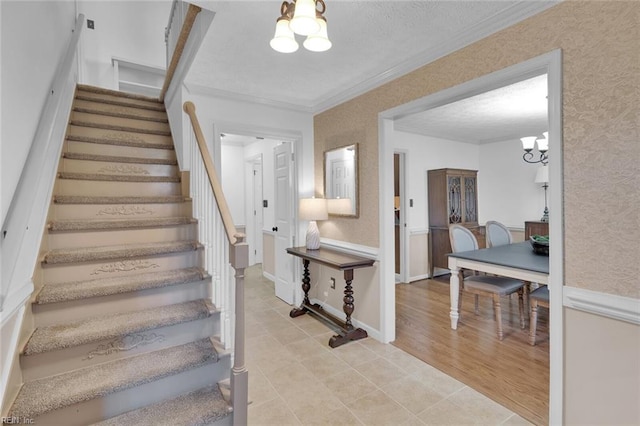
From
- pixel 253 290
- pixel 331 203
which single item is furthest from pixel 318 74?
pixel 253 290

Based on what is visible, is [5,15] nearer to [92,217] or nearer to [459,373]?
[92,217]

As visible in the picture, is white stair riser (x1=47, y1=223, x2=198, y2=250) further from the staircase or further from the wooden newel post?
the wooden newel post

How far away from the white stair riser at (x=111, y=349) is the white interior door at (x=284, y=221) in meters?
2.11

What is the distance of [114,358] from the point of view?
5.47 ft

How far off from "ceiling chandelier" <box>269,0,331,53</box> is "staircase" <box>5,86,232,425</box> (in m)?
1.53

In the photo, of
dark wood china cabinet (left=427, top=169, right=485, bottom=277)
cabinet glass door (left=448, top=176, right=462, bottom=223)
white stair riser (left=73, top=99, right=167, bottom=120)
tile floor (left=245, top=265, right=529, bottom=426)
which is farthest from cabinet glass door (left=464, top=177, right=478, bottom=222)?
white stair riser (left=73, top=99, right=167, bottom=120)

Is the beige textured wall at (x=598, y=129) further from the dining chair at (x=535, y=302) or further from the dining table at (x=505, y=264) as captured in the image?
the dining chair at (x=535, y=302)

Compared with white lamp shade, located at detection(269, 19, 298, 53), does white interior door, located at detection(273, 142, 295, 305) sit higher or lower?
lower

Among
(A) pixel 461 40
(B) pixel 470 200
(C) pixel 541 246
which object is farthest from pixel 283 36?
(B) pixel 470 200

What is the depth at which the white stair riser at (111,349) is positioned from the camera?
149 cm

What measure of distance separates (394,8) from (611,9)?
107 centimetres

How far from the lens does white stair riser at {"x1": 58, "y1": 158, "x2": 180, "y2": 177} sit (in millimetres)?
2479

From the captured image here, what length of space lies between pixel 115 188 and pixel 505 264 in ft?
11.1

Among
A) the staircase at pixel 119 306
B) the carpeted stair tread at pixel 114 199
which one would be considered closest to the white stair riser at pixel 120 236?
the staircase at pixel 119 306
